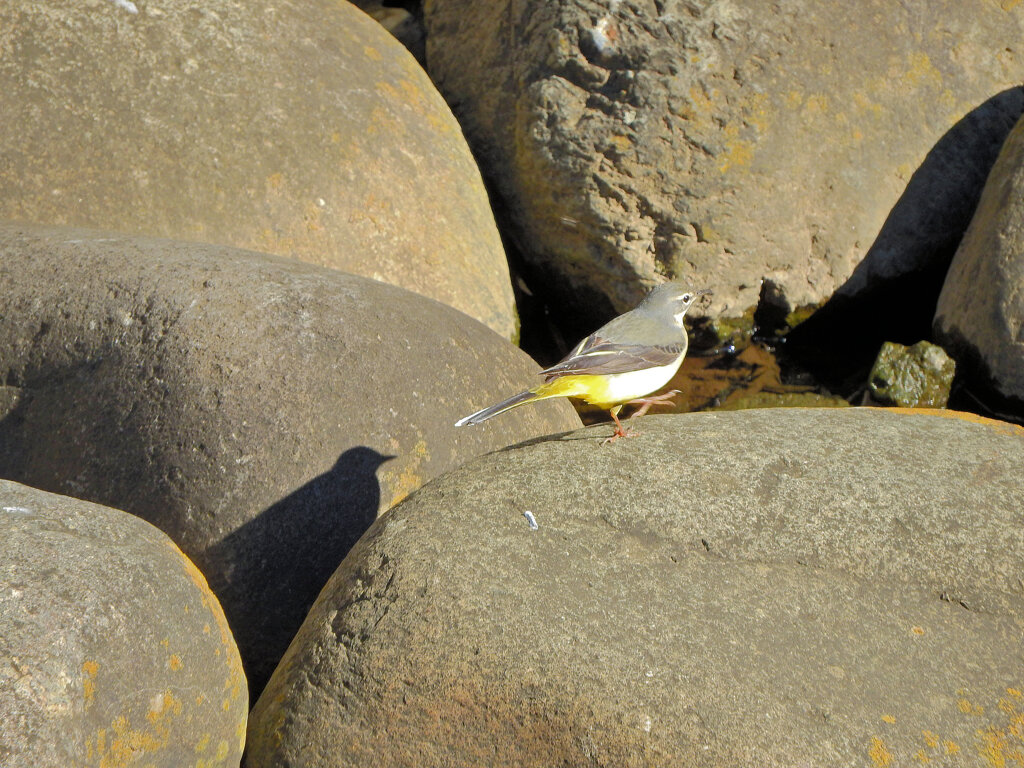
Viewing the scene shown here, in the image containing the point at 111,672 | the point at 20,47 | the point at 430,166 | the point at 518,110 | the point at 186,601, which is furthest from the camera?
the point at 518,110

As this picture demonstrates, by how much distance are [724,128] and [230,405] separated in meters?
3.57

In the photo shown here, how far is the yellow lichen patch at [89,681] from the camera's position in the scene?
232 centimetres

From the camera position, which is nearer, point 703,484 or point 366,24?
point 703,484

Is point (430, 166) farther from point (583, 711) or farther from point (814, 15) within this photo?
point (583, 711)

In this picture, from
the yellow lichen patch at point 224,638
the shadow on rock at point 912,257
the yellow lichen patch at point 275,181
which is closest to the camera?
the yellow lichen patch at point 224,638

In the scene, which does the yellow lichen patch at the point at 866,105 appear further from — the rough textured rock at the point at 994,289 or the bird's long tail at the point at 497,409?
the bird's long tail at the point at 497,409

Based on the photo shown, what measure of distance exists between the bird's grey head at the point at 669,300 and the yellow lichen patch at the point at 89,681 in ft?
9.89

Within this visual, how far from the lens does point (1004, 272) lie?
5.28m

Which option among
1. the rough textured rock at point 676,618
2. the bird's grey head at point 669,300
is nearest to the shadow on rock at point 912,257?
the bird's grey head at point 669,300

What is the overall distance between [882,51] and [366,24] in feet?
10.5

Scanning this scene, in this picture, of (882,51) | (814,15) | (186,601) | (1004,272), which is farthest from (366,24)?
(186,601)

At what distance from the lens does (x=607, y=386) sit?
4039 mm

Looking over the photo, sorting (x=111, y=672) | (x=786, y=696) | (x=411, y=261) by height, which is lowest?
(x=411, y=261)

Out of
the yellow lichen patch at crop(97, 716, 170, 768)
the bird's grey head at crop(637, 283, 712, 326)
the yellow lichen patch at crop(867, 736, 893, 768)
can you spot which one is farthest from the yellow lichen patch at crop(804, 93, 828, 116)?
the yellow lichen patch at crop(97, 716, 170, 768)
